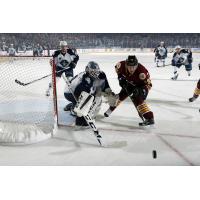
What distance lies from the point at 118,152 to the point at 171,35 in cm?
80

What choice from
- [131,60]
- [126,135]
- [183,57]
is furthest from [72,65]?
[183,57]

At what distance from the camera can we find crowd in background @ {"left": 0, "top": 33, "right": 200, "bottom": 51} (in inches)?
86.7

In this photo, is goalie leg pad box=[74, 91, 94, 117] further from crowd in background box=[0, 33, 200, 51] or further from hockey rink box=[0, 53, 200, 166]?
crowd in background box=[0, 33, 200, 51]

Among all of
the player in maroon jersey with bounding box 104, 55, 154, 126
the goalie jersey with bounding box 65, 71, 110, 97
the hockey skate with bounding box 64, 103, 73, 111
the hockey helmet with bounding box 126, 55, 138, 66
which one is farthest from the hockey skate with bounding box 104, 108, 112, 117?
the hockey helmet with bounding box 126, 55, 138, 66

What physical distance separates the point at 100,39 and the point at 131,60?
0.24 metres

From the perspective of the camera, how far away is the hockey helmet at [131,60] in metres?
2.27

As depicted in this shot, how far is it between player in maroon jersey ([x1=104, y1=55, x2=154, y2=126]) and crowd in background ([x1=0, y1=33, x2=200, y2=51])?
0.17m

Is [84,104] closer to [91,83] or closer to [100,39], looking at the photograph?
[91,83]

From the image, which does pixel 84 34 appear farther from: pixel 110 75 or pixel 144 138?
pixel 144 138

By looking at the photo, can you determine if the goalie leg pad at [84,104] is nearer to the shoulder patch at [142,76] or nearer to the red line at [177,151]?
the shoulder patch at [142,76]

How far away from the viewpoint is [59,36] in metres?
2.21

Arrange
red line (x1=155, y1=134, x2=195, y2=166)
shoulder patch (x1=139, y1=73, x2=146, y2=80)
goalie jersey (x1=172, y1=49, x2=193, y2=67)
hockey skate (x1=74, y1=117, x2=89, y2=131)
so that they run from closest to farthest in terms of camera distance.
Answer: red line (x1=155, y1=134, x2=195, y2=166) < goalie jersey (x1=172, y1=49, x2=193, y2=67) < shoulder patch (x1=139, y1=73, x2=146, y2=80) < hockey skate (x1=74, y1=117, x2=89, y2=131)

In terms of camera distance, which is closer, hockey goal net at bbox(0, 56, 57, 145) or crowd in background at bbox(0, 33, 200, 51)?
crowd in background at bbox(0, 33, 200, 51)
